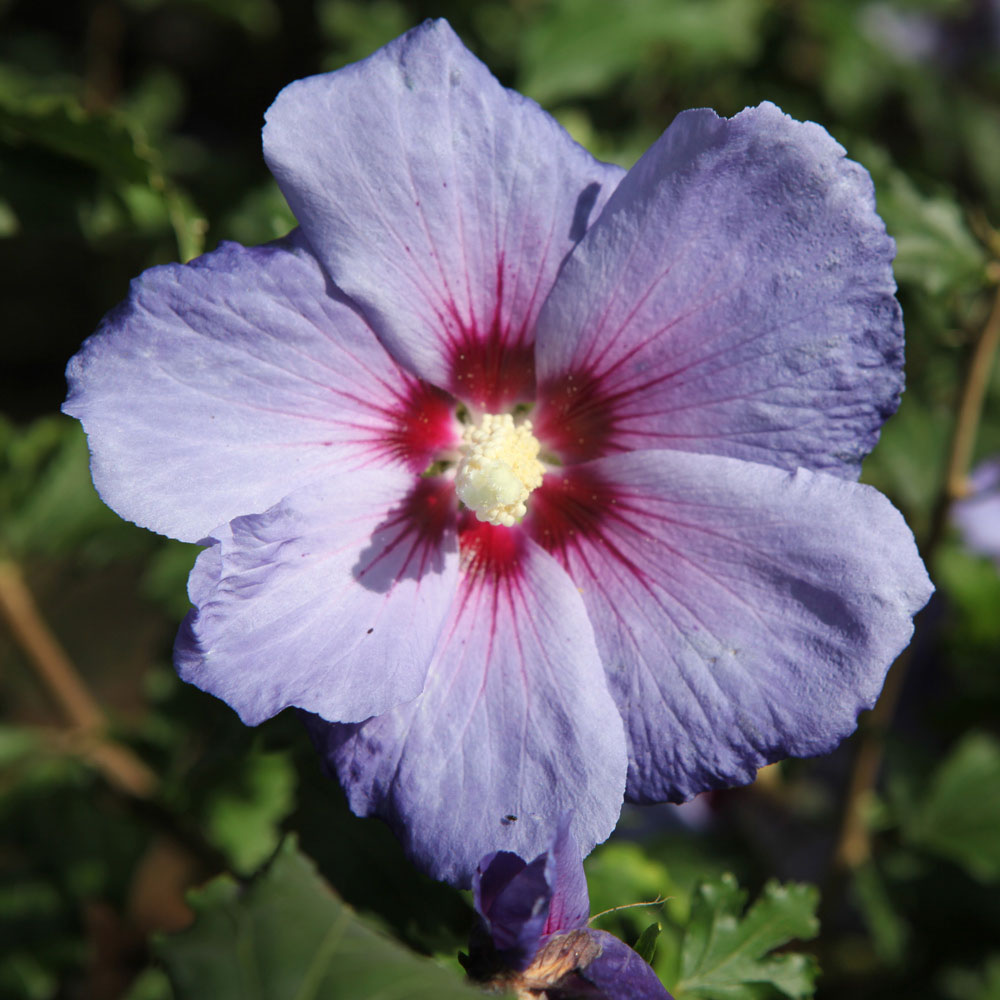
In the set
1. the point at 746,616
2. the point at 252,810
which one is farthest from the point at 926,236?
the point at 252,810

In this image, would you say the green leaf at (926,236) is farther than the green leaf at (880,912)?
No

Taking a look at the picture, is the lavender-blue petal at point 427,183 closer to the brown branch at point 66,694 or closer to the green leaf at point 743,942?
the green leaf at point 743,942

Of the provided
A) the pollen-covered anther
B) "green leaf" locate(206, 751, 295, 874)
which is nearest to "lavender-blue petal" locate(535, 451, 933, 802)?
the pollen-covered anther

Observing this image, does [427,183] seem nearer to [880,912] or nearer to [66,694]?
[66,694]

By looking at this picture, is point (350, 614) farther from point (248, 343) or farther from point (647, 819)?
point (647, 819)

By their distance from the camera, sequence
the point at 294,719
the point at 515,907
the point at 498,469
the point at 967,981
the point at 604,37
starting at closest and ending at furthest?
the point at 515,907 → the point at 498,469 → the point at 294,719 → the point at 604,37 → the point at 967,981

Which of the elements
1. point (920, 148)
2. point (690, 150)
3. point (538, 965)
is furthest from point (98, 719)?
point (920, 148)

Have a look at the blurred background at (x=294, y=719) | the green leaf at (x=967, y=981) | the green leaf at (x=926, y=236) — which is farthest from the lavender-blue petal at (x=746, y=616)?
the green leaf at (x=967, y=981)
